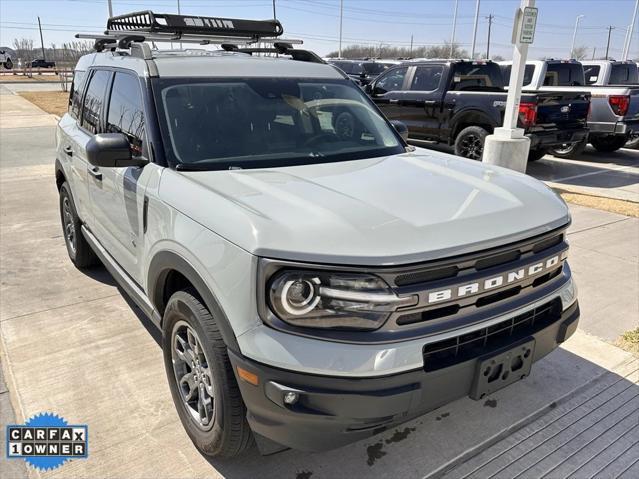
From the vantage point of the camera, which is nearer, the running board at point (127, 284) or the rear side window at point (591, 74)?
the running board at point (127, 284)

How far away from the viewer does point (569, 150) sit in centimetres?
1109

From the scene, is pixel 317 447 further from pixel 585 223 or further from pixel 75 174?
pixel 585 223

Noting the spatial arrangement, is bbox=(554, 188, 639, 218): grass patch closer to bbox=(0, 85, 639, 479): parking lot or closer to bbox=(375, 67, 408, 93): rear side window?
bbox=(0, 85, 639, 479): parking lot

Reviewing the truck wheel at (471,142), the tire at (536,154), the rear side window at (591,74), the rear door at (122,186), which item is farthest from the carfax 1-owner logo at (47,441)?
the rear side window at (591,74)

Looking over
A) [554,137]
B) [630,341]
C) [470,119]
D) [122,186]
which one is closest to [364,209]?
[122,186]

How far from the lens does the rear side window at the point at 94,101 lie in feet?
12.6

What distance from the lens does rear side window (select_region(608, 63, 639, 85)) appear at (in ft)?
40.7

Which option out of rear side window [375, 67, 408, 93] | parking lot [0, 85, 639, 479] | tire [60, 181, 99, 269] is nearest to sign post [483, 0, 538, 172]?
parking lot [0, 85, 639, 479]

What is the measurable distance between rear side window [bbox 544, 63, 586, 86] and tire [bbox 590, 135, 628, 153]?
71.6 inches

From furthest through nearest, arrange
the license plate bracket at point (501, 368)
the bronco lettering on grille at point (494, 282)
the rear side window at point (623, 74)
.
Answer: the rear side window at point (623, 74), the license plate bracket at point (501, 368), the bronco lettering on grille at point (494, 282)

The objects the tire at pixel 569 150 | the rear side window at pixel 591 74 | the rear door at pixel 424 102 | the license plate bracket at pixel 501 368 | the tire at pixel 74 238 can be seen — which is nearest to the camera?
the license plate bracket at pixel 501 368

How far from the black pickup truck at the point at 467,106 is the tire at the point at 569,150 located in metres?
0.59

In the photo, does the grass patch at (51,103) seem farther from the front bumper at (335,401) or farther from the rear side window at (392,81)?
the front bumper at (335,401)

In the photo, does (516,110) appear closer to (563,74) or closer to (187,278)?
(563,74)
